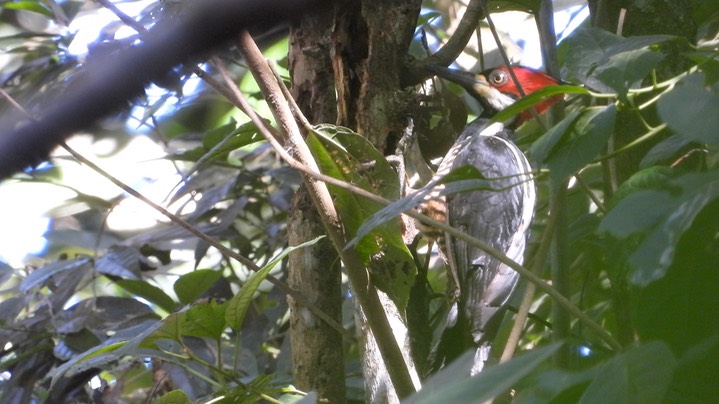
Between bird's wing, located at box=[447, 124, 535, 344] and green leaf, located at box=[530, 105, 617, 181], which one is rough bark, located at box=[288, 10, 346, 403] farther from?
green leaf, located at box=[530, 105, 617, 181]

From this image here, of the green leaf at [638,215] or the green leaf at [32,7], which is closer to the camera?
the green leaf at [638,215]

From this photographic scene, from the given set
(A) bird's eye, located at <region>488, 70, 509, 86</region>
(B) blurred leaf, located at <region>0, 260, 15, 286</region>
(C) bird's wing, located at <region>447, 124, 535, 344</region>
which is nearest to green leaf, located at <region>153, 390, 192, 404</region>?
(C) bird's wing, located at <region>447, 124, 535, 344</region>

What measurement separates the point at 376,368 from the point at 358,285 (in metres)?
0.23

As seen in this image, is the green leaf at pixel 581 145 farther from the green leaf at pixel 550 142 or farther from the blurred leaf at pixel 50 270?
the blurred leaf at pixel 50 270

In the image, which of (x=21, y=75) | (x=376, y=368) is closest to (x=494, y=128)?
(x=376, y=368)

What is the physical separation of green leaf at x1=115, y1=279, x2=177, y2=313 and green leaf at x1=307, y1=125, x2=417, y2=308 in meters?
0.81

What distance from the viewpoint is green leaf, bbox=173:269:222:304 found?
162 centimetres

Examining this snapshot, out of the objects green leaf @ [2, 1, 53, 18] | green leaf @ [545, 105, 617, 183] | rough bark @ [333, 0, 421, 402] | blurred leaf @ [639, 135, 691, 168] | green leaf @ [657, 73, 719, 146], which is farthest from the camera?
green leaf @ [2, 1, 53, 18]

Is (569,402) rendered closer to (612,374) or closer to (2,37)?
(612,374)

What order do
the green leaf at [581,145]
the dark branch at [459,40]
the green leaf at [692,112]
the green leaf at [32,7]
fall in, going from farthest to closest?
the green leaf at [32,7] → the dark branch at [459,40] → the green leaf at [581,145] → the green leaf at [692,112]

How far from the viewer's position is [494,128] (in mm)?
2297

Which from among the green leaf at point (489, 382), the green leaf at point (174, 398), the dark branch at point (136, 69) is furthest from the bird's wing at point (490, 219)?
the green leaf at point (489, 382)

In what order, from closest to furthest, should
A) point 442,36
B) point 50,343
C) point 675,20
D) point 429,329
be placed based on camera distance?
point 429,329 < point 675,20 < point 50,343 < point 442,36

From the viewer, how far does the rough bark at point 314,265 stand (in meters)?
1.44
